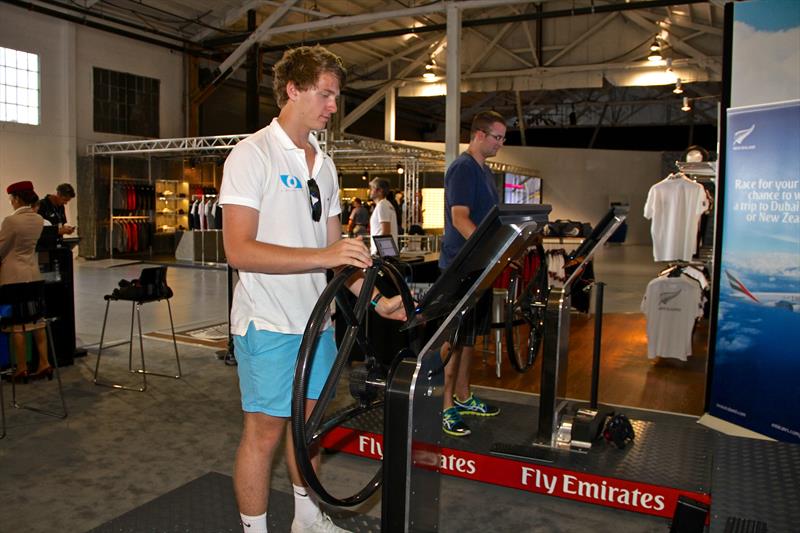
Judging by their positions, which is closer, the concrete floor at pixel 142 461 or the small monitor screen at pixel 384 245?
the small monitor screen at pixel 384 245

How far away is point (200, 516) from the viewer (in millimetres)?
2600

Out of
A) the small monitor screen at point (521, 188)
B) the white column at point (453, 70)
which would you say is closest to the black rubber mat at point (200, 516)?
the white column at point (453, 70)

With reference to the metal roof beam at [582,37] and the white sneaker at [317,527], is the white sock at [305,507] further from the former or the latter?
the metal roof beam at [582,37]

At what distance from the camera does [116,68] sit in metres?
15.5

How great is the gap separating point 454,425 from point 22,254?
10.9ft

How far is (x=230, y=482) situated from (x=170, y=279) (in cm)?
917

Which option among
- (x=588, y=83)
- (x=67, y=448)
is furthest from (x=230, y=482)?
(x=588, y=83)

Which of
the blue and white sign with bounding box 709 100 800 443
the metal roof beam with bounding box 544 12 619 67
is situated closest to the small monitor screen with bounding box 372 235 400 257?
the blue and white sign with bounding box 709 100 800 443

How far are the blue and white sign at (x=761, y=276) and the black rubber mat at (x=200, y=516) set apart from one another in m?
2.44

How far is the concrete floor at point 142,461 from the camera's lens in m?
2.85

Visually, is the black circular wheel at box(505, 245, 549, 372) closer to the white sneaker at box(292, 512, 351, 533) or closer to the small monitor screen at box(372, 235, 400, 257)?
the small monitor screen at box(372, 235, 400, 257)

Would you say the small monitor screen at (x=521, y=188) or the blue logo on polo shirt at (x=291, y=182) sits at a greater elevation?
the small monitor screen at (x=521, y=188)

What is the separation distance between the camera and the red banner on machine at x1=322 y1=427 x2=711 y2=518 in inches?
111

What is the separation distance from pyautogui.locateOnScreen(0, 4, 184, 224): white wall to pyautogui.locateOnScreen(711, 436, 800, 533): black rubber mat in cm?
1386
